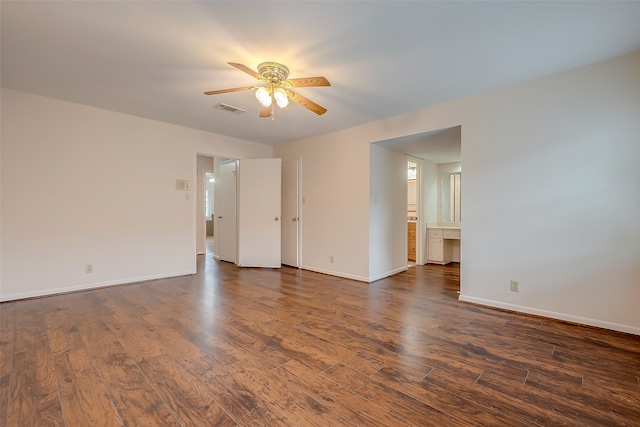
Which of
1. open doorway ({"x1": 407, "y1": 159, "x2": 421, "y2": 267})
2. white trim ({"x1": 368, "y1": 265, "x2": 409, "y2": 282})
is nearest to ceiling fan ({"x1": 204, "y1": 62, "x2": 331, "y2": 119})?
white trim ({"x1": 368, "y1": 265, "x2": 409, "y2": 282})

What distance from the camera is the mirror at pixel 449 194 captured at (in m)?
6.14

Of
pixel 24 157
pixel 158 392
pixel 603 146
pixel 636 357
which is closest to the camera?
pixel 158 392

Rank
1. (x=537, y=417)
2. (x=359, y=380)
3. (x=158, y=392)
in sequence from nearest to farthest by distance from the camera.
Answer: (x=537, y=417) < (x=158, y=392) < (x=359, y=380)

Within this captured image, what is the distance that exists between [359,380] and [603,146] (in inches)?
115

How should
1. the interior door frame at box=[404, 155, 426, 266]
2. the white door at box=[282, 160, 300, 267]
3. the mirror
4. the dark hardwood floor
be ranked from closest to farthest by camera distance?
1. the dark hardwood floor
2. the white door at box=[282, 160, 300, 267]
3. the interior door frame at box=[404, 155, 426, 266]
4. the mirror

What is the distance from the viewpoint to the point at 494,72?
8.77ft

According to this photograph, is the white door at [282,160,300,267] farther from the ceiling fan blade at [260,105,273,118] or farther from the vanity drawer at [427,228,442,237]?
the vanity drawer at [427,228,442,237]

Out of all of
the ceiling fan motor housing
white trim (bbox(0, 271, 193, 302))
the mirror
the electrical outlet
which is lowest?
white trim (bbox(0, 271, 193, 302))

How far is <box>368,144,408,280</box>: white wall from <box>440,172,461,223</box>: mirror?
165 cm

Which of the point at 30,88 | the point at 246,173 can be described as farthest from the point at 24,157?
the point at 246,173

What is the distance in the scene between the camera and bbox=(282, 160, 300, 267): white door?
5.25 metres

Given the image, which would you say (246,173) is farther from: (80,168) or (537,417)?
(537,417)

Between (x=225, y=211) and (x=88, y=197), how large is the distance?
8.30 ft

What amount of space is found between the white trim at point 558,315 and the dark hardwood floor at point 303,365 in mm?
89
